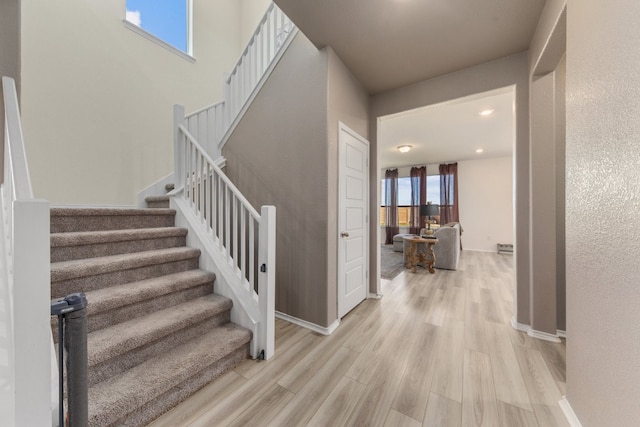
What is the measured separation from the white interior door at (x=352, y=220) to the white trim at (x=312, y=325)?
0.47 ft

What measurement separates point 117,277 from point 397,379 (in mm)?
1995

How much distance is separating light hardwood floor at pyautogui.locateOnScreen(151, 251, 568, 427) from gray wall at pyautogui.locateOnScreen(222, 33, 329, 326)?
43 cm

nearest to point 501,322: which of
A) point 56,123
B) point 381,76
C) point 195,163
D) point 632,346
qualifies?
point 632,346

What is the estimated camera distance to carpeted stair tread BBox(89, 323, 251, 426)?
1.13 m

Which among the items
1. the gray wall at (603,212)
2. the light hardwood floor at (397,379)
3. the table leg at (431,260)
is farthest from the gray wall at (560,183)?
the table leg at (431,260)

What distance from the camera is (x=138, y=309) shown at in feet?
5.21

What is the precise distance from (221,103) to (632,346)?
13.1 ft

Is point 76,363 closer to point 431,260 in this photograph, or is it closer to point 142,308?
point 142,308

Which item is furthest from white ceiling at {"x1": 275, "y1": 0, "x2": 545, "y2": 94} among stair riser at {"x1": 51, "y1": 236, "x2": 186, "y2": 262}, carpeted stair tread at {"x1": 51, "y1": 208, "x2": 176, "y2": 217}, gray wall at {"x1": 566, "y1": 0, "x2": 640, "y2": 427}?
stair riser at {"x1": 51, "y1": 236, "x2": 186, "y2": 262}

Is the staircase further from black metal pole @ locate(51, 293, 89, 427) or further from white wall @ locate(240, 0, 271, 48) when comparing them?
white wall @ locate(240, 0, 271, 48)

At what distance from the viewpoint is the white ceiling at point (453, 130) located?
334 centimetres

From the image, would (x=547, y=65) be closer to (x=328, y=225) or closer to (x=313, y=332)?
(x=328, y=225)

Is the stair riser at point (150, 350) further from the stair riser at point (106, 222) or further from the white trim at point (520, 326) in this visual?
the white trim at point (520, 326)

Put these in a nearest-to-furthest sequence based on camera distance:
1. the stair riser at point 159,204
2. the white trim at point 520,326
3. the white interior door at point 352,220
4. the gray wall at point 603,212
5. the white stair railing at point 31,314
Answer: the white stair railing at point 31,314 → the gray wall at point 603,212 → the white trim at point 520,326 → the white interior door at point 352,220 → the stair riser at point 159,204
